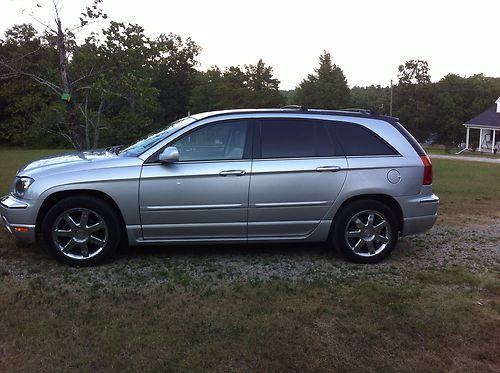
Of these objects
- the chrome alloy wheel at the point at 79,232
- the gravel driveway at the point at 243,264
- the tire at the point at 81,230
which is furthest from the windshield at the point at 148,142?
the gravel driveway at the point at 243,264

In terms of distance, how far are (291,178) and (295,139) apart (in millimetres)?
458

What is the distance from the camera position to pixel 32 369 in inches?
123

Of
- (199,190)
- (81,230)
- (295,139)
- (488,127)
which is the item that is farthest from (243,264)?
(488,127)

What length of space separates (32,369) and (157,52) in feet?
34.5

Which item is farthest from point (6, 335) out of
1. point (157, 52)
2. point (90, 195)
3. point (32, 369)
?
point (157, 52)

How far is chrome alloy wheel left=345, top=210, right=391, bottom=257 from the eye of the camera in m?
5.41

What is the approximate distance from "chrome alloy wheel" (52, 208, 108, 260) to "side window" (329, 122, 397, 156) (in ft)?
8.74

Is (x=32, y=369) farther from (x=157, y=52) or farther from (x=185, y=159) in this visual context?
(x=157, y=52)

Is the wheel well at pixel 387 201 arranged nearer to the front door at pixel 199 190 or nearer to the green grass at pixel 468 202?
the front door at pixel 199 190

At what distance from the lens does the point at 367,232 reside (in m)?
5.41

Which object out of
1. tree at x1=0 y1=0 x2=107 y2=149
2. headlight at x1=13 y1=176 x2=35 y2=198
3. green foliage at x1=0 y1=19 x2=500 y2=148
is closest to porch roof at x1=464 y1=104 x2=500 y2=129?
green foliage at x1=0 y1=19 x2=500 y2=148

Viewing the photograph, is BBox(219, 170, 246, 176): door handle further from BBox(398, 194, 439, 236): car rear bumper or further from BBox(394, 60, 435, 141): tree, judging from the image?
BBox(394, 60, 435, 141): tree

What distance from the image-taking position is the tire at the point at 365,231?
5.38m

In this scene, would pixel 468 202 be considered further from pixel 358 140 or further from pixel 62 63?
pixel 62 63
